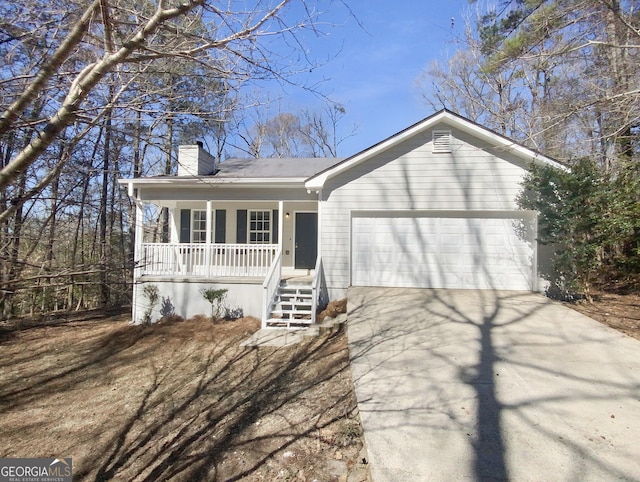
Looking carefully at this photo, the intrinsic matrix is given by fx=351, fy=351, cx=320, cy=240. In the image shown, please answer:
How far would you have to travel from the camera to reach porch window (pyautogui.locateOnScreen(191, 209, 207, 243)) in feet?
35.7

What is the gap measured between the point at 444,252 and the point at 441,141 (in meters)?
2.77

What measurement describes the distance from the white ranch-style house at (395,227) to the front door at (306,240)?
4.28 feet

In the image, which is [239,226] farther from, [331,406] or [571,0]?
[571,0]

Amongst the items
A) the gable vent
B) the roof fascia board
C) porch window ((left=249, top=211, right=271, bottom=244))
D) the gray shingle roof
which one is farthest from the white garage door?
porch window ((left=249, top=211, right=271, bottom=244))

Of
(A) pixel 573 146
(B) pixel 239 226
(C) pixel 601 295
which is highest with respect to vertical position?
(A) pixel 573 146

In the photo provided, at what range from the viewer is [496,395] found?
375 centimetres

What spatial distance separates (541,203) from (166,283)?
363 inches

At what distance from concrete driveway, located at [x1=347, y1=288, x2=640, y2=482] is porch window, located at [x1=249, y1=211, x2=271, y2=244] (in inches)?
196

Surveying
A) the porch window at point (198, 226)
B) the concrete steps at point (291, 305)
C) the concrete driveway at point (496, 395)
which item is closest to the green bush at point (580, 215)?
the concrete driveway at point (496, 395)

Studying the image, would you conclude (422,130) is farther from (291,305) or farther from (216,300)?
(216,300)

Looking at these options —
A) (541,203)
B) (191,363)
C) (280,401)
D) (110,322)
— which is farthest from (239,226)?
(541,203)

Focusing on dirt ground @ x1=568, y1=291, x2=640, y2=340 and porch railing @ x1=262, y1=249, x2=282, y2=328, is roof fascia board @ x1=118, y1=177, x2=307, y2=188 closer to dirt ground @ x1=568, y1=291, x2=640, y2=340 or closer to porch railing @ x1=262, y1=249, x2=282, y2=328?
porch railing @ x1=262, y1=249, x2=282, y2=328

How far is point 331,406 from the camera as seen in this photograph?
384 cm

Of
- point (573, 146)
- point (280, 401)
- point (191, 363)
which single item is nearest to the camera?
point (280, 401)
